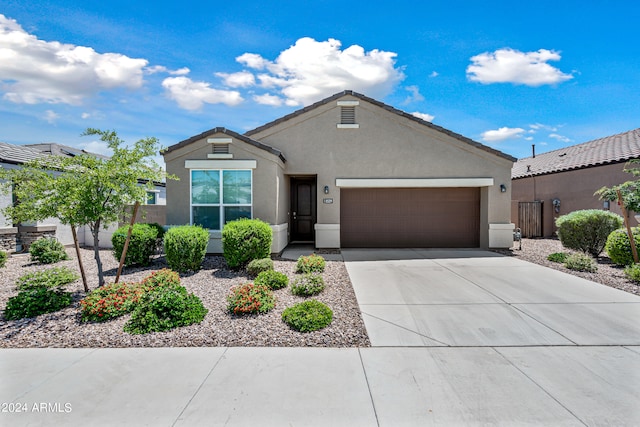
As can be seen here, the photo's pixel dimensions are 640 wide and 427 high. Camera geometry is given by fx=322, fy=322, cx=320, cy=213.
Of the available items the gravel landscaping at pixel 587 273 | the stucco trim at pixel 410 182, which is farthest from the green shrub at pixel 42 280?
Answer: the gravel landscaping at pixel 587 273

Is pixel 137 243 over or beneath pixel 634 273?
over

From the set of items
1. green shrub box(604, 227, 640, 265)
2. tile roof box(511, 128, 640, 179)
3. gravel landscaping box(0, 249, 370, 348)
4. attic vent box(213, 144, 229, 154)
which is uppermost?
tile roof box(511, 128, 640, 179)

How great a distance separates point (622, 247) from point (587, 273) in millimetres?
1621

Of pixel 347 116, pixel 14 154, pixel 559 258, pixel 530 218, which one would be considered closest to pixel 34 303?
pixel 14 154

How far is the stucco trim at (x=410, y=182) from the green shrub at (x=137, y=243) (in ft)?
20.1

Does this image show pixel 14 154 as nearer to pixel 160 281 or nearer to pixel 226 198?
pixel 226 198

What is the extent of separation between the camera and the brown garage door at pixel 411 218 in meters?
12.1

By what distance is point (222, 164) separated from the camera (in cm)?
976

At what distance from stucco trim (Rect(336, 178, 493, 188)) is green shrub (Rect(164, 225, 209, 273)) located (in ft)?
17.5

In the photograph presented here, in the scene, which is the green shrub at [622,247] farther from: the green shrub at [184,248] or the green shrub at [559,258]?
the green shrub at [184,248]

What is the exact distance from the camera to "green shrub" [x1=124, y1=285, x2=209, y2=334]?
474cm

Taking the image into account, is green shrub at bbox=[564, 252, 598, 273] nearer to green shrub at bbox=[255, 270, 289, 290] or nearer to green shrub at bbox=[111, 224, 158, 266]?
green shrub at bbox=[255, 270, 289, 290]

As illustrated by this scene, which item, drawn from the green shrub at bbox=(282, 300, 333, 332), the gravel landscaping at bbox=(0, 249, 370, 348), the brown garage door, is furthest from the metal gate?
the green shrub at bbox=(282, 300, 333, 332)

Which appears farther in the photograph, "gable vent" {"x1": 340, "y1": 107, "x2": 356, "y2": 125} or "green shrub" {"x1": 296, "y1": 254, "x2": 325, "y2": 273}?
"gable vent" {"x1": 340, "y1": 107, "x2": 356, "y2": 125}
